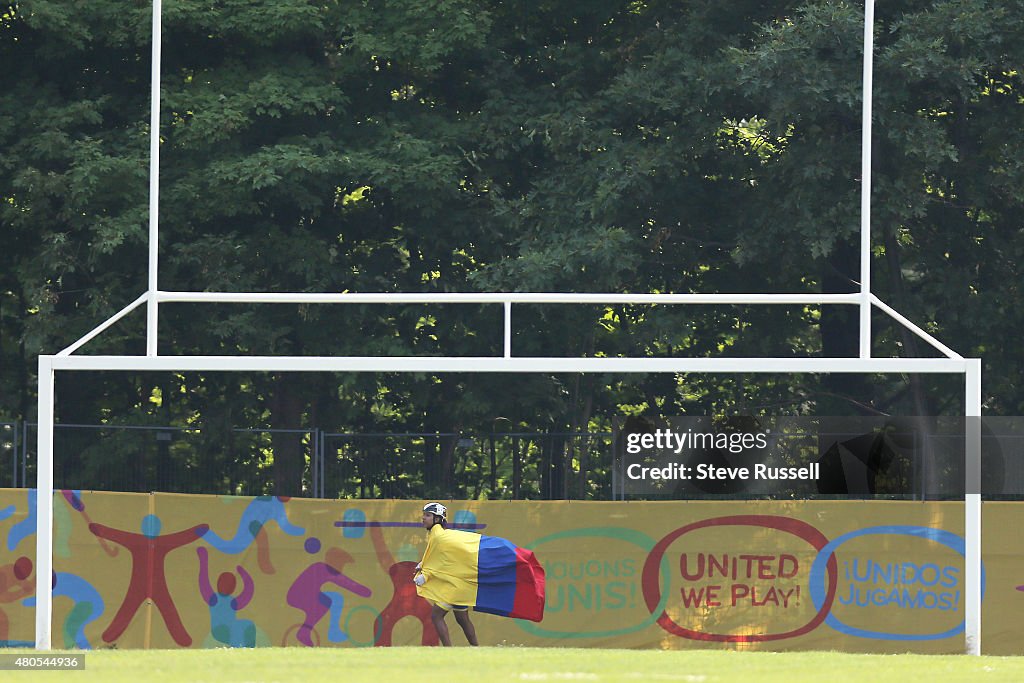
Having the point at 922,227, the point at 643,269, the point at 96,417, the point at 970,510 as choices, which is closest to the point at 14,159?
the point at 96,417

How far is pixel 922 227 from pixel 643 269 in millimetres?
4123

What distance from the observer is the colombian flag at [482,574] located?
14242 millimetres

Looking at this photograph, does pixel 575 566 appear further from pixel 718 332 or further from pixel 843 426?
pixel 718 332

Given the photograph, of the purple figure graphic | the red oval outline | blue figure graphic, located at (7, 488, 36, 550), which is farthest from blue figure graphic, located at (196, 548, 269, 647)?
the red oval outline

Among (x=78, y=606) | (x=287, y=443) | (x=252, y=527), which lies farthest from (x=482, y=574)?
(x=287, y=443)

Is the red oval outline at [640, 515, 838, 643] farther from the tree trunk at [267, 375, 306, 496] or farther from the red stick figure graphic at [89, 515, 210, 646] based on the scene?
the tree trunk at [267, 375, 306, 496]

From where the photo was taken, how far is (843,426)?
79.2 feet

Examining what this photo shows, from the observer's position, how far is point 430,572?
1426cm

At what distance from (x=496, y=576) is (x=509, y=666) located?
317 cm

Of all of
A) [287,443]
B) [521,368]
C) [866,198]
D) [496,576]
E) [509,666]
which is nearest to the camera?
[509,666]

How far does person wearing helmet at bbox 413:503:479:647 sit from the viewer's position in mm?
14078

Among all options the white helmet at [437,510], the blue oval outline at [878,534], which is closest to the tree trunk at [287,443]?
the white helmet at [437,510]

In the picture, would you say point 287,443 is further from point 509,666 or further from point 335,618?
point 509,666

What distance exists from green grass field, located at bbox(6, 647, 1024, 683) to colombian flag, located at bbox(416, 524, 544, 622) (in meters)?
1.24
